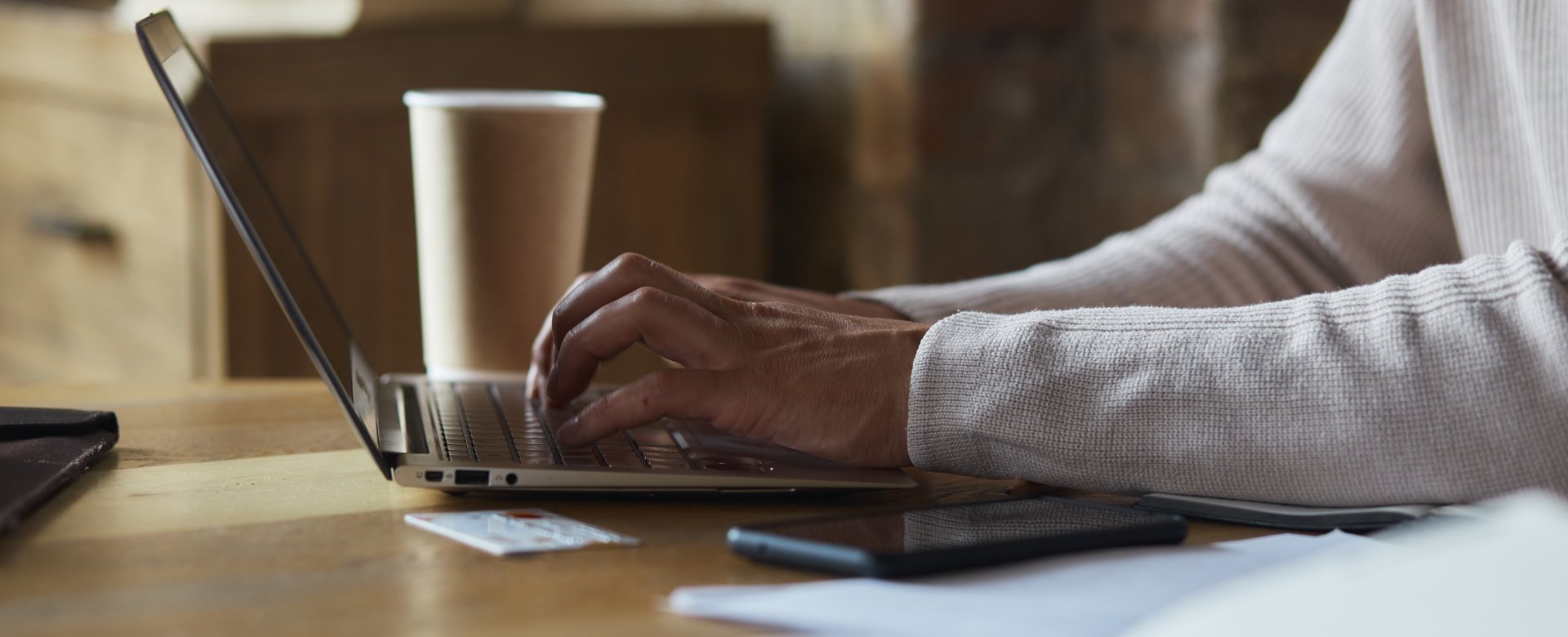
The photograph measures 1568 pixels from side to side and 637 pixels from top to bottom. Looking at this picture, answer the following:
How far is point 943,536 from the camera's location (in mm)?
454

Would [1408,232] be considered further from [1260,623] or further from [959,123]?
[1260,623]

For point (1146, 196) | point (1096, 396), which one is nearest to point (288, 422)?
point (1096, 396)

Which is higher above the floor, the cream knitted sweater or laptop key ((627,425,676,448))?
the cream knitted sweater

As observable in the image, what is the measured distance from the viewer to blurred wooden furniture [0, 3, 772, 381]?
1.50 m

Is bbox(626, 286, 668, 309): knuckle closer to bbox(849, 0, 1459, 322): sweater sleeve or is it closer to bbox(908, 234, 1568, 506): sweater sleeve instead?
bbox(908, 234, 1568, 506): sweater sleeve

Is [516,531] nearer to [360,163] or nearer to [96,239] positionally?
[360,163]

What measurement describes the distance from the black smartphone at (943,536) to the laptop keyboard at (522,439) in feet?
Result: 0.39

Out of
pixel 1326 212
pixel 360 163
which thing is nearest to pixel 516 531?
pixel 1326 212

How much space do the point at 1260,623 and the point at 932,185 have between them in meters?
1.21

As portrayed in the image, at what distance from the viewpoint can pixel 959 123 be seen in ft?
4.78

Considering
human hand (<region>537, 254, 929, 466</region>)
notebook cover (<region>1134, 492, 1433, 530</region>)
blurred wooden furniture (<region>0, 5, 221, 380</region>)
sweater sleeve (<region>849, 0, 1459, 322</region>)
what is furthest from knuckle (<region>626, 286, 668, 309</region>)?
blurred wooden furniture (<region>0, 5, 221, 380</region>)

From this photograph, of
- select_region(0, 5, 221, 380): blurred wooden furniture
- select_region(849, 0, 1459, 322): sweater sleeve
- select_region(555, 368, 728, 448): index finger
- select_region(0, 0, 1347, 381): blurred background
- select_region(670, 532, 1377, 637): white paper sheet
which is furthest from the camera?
select_region(0, 5, 221, 380): blurred wooden furniture

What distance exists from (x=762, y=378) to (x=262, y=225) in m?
0.24

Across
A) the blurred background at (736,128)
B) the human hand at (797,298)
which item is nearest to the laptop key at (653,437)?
the human hand at (797,298)
